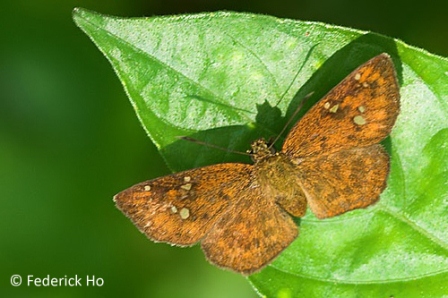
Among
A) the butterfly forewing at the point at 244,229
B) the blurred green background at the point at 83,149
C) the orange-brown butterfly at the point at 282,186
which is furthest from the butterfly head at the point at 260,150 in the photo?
the blurred green background at the point at 83,149

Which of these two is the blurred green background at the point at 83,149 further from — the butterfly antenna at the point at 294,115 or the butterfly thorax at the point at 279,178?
the butterfly antenna at the point at 294,115

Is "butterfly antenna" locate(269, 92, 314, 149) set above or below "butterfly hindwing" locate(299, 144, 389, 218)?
above

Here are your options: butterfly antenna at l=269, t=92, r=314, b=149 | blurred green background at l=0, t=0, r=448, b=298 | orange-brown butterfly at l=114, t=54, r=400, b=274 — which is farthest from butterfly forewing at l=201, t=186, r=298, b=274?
blurred green background at l=0, t=0, r=448, b=298

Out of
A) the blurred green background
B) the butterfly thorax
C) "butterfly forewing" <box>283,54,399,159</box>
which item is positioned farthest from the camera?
the blurred green background

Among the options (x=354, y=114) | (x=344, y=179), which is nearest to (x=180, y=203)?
(x=344, y=179)

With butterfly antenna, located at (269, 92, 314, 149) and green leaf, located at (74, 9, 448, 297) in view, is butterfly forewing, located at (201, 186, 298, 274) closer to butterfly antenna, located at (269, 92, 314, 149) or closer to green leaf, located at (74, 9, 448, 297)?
green leaf, located at (74, 9, 448, 297)

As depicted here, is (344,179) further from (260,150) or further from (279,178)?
(260,150)

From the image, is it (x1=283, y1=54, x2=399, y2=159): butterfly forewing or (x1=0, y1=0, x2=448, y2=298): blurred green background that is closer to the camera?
(x1=283, y1=54, x2=399, y2=159): butterfly forewing

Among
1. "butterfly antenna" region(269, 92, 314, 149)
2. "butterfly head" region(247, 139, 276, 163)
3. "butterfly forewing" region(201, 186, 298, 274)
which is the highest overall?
"butterfly antenna" region(269, 92, 314, 149)
